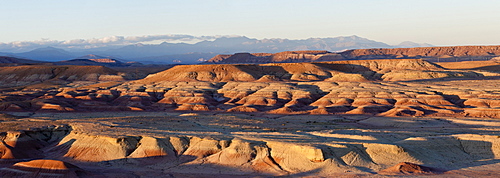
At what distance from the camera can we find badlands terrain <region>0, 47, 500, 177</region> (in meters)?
41.2

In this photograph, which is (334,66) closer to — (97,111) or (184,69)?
(184,69)

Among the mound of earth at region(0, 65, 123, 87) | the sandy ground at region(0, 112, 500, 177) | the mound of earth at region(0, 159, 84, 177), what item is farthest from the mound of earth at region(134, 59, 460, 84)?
the mound of earth at region(0, 159, 84, 177)

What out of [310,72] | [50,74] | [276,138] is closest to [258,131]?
[276,138]

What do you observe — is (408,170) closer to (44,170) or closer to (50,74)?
(44,170)

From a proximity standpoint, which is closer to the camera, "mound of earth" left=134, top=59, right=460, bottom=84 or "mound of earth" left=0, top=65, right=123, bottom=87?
"mound of earth" left=134, top=59, right=460, bottom=84

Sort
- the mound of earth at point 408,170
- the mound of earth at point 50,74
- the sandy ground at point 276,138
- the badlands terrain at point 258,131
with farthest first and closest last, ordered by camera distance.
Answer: the mound of earth at point 50,74
the badlands terrain at point 258,131
the sandy ground at point 276,138
the mound of earth at point 408,170

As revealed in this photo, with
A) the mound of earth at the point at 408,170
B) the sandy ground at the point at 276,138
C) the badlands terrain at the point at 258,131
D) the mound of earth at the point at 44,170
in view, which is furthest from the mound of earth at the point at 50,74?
the mound of earth at the point at 408,170

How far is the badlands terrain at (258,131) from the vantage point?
1624 inches

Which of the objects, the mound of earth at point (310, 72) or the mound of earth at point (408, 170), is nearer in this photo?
the mound of earth at point (408, 170)

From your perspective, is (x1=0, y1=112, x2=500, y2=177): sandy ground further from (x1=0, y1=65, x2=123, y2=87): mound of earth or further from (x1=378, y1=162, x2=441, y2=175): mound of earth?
(x1=0, y1=65, x2=123, y2=87): mound of earth

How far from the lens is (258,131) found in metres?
57.4

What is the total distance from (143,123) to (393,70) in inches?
4443

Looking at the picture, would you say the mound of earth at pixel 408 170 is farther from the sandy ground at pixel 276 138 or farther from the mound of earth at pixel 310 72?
the mound of earth at pixel 310 72

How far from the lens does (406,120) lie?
75438mm
